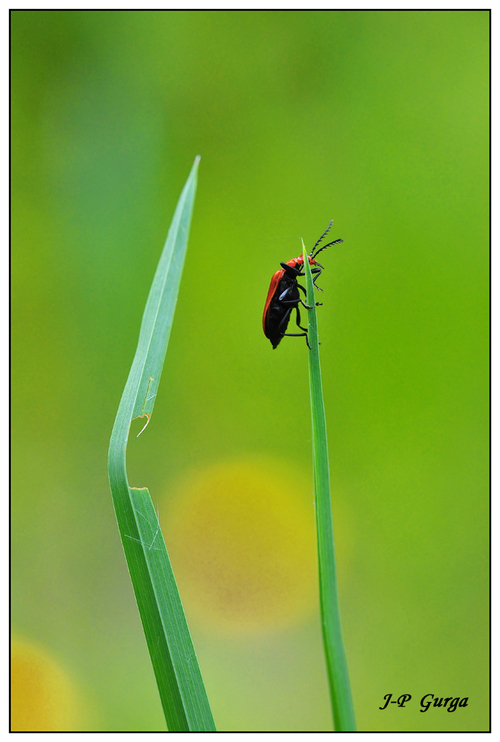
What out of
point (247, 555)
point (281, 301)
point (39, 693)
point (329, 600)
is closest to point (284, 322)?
point (281, 301)

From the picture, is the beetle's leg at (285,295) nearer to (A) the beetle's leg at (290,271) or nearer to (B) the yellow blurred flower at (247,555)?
(A) the beetle's leg at (290,271)

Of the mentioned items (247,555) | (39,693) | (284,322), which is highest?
(284,322)

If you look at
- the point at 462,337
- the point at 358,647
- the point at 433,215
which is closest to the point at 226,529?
the point at 358,647

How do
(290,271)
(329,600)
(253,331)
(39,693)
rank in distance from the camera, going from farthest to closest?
(253,331), (39,693), (290,271), (329,600)

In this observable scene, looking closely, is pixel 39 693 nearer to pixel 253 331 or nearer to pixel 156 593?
pixel 253 331

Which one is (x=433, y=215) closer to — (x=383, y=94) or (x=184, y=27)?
(x=383, y=94)

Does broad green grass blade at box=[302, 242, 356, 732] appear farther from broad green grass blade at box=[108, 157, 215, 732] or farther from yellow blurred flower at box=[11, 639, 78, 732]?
yellow blurred flower at box=[11, 639, 78, 732]

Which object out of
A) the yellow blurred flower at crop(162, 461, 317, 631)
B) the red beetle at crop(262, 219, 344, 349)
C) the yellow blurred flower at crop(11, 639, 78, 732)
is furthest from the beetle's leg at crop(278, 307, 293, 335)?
the yellow blurred flower at crop(11, 639, 78, 732)
